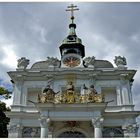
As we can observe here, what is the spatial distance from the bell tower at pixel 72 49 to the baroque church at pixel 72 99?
0.28 ft

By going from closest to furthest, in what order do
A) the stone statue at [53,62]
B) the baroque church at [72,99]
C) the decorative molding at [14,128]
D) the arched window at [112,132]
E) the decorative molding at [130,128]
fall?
the baroque church at [72,99] → the decorative molding at [130,128] → the arched window at [112,132] → the decorative molding at [14,128] → the stone statue at [53,62]

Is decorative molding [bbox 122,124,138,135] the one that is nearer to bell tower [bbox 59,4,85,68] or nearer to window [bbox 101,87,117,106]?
window [bbox 101,87,117,106]

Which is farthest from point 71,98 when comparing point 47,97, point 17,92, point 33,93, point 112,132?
point 17,92

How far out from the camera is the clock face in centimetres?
2319

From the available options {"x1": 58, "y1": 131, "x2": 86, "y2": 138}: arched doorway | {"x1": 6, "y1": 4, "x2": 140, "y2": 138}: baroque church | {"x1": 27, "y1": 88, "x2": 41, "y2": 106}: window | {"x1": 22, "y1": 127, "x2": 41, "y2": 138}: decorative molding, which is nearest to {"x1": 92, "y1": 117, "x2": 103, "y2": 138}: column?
{"x1": 6, "y1": 4, "x2": 140, "y2": 138}: baroque church

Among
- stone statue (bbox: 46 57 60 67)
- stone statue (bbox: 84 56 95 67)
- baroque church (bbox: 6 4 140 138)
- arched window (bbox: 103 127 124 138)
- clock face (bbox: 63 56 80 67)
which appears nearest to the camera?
baroque church (bbox: 6 4 140 138)

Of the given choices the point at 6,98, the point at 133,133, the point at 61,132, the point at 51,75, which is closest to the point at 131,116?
the point at 133,133

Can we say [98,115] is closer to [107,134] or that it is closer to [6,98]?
[107,134]

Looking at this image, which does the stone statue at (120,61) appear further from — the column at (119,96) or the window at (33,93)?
the window at (33,93)

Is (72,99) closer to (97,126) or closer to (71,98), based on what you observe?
(71,98)

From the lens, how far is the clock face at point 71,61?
2319cm

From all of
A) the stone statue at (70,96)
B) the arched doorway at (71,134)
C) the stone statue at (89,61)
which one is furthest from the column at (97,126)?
the stone statue at (89,61)

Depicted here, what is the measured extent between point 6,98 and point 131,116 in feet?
33.6

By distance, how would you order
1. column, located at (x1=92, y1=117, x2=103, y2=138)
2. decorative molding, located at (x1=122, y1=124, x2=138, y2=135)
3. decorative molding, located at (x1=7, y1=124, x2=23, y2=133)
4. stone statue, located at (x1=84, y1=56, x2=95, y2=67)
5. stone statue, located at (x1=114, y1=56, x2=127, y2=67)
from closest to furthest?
1. column, located at (x1=92, y1=117, x2=103, y2=138)
2. decorative molding, located at (x1=122, y1=124, x2=138, y2=135)
3. decorative molding, located at (x1=7, y1=124, x2=23, y2=133)
4. stone statue, located at (x1=114, y1=56, x2=127, y2=67)
5. stone statue, located at (x1=84, y1=56, x2=95, y2=67)
